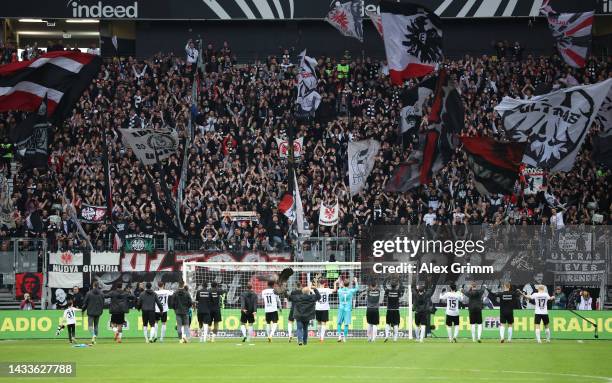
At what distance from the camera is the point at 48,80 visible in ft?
151

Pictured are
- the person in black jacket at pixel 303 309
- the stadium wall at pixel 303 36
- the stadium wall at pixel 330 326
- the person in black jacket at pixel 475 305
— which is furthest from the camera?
the stadium wall at pixel 303 36

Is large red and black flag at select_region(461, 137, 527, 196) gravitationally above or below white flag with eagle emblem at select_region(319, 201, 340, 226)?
above

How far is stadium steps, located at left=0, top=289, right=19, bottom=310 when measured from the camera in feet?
151

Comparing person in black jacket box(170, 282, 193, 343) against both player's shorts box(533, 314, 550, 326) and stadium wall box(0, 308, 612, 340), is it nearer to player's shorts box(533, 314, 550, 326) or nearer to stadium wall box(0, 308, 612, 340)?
stadium wall box(0, 308, 612, 340)

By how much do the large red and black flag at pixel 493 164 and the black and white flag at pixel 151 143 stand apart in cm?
1443

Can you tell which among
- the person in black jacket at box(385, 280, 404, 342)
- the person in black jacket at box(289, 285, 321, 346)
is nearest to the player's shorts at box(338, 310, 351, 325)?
the person in black jacket at box(385, 280, 404, 342)

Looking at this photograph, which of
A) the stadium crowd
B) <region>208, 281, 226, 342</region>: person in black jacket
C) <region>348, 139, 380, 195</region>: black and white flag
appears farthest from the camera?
<region>348, 139, 380, 195</region>: black and white flag

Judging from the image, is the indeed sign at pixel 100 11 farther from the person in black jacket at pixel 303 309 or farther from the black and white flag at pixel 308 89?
the person in black jacket at pixel 303 309

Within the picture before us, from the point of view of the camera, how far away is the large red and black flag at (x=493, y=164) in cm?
4228

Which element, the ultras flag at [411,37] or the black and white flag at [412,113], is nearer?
the ultras flag at [411,37]

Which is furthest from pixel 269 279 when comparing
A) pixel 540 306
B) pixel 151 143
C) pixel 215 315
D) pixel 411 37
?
pixel 411 37

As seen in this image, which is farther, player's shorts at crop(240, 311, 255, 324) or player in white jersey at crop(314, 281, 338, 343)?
player in white jersey at crop(314, 281, 338, 343)

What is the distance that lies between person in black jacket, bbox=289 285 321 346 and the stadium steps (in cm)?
1456

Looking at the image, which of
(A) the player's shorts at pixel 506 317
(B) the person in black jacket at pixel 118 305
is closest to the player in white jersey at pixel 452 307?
(A) the player's shorts at pixel 506 317
